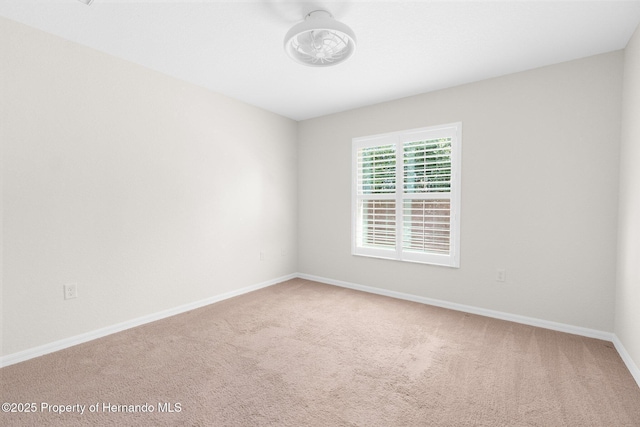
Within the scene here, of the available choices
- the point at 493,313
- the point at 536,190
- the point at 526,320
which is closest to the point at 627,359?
the point at 526,320

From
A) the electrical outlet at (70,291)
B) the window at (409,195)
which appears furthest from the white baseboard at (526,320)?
the electrical outlet at (70,291)

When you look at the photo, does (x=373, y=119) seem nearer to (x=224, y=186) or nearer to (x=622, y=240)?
(x=224, y=186)

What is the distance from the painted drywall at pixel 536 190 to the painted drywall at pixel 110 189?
85.0 inches

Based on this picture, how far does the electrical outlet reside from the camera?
2.38 metres

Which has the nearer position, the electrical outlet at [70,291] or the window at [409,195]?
the electrical outlet at [70,291]

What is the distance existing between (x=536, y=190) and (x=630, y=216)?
0.70 meters

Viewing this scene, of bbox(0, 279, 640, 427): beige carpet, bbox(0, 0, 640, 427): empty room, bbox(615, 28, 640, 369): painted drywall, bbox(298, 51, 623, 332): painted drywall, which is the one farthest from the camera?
bbox(298, 51, 623, 332): painted drywall

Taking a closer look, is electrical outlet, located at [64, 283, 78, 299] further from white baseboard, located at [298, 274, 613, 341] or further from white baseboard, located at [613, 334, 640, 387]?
white baseboard, located at [613, 334, 640, 387]

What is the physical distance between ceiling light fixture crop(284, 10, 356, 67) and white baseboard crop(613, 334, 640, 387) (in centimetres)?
289

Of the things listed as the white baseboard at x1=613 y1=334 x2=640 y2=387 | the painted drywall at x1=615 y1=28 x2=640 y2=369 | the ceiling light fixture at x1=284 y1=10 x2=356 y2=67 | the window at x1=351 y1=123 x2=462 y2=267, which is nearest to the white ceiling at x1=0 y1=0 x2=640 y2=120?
the ceiling light fixture at x1=284 y1=10 x2=356 y2=67

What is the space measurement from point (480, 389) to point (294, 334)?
1476 mm

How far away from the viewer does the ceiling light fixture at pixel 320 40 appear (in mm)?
1890

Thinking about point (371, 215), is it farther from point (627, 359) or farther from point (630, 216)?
point (627, 359)

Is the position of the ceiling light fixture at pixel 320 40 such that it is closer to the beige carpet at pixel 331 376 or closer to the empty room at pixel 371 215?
the empty room at pixel 371 215
